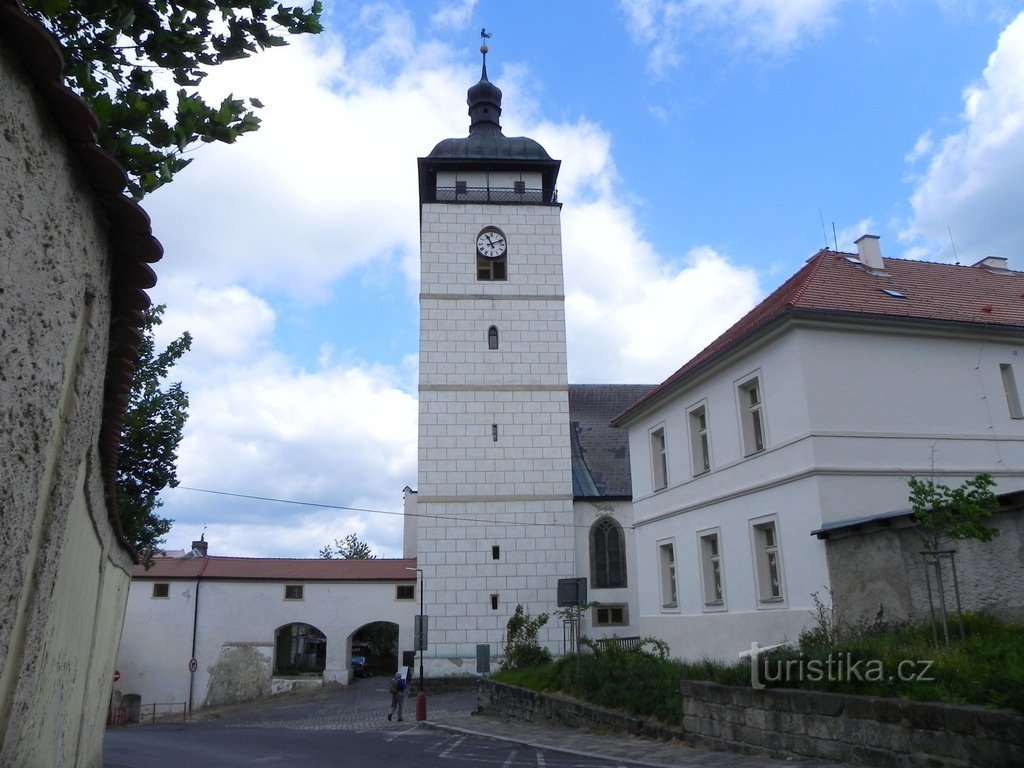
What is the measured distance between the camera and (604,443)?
37.6 metres

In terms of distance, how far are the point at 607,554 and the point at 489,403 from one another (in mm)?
7412

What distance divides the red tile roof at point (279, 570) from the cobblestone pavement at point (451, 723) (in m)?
4.33

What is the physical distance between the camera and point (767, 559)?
1706cm

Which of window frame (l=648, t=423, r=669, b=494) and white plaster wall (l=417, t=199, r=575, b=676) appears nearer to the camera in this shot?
window frame (l=648, t=423, r=669, b=494)

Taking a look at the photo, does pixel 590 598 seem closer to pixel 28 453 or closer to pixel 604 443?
pixel 604 443

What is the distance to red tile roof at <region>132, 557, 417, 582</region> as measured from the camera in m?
35.0

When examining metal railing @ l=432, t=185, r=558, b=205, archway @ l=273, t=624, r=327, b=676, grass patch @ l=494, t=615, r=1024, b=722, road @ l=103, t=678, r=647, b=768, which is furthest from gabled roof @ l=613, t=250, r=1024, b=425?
archway @ l=273, t=624, r=327, b=676

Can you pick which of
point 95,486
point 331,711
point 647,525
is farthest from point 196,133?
point 331,711

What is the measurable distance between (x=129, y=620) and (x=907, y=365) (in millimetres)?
30007

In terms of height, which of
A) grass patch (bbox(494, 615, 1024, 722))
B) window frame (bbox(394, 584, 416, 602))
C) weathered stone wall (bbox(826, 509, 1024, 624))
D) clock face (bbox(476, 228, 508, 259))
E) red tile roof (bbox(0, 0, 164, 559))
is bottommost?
grass patch (bbox(494, 615, 1024, 722))

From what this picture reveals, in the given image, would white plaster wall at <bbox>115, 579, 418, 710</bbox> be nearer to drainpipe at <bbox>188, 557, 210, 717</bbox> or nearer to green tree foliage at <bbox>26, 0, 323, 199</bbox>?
drainpipe at <bbox>188, 557, 210, 717</bbox>

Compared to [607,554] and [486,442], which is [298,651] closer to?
[486,442]

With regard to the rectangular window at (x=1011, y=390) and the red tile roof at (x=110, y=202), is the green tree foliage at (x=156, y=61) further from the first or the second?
the rectangular window at (x=1011, y=390)

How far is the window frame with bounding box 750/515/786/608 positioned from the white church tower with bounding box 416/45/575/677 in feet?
52.4
